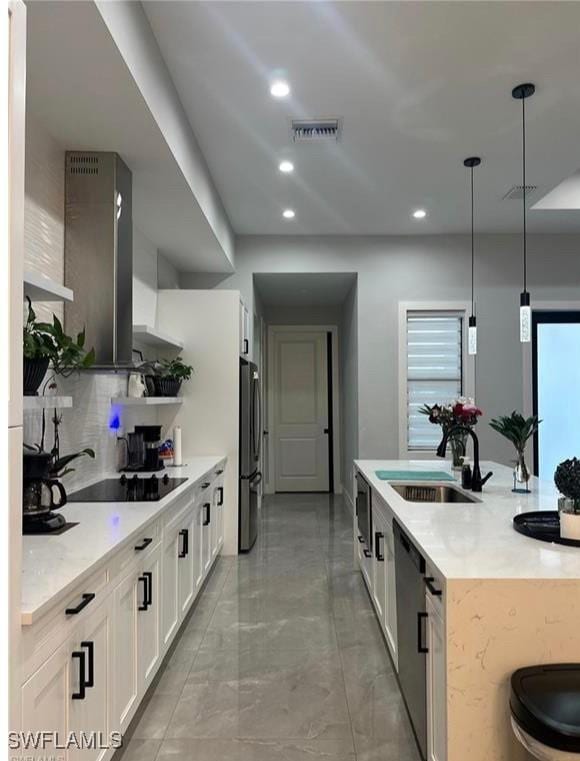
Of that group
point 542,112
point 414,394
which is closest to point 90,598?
point 542,112

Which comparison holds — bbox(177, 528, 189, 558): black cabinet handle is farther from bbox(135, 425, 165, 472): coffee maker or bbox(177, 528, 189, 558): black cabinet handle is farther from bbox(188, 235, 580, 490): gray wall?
bbox(188, 235, 580, 490): gray wall

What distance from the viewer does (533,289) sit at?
17.7 ft

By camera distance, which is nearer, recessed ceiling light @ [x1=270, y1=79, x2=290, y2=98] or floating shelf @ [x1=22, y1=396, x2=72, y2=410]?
floating shelf @ [x1=22, y1=396, x2=72, y2=410]

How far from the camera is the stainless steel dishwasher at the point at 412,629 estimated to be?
175 centimetres

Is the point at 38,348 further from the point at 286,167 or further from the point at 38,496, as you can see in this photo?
the point at 286,167

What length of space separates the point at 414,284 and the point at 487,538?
4015 millimetres

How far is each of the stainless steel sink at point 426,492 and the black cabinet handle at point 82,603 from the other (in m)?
2.00

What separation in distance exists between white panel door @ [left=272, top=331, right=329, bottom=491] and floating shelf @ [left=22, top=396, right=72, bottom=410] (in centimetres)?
511

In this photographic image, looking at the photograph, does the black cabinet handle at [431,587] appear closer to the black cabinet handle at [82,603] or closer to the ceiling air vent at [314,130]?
the black cabinet handle at [82,603]

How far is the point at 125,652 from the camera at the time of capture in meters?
1.90

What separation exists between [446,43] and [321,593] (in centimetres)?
338

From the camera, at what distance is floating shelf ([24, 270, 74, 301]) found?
1.70 meters

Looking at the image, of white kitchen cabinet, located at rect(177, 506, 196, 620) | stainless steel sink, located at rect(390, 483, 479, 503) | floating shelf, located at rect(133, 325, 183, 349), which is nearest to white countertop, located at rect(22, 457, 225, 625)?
white kitchen cabinet, located at rect(177, 506, 196, 620)

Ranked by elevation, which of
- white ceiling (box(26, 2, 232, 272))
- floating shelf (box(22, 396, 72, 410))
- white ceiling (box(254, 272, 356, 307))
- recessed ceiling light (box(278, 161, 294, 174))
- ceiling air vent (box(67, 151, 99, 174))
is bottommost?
floating shelf (box(22, 396, 72, 410))
